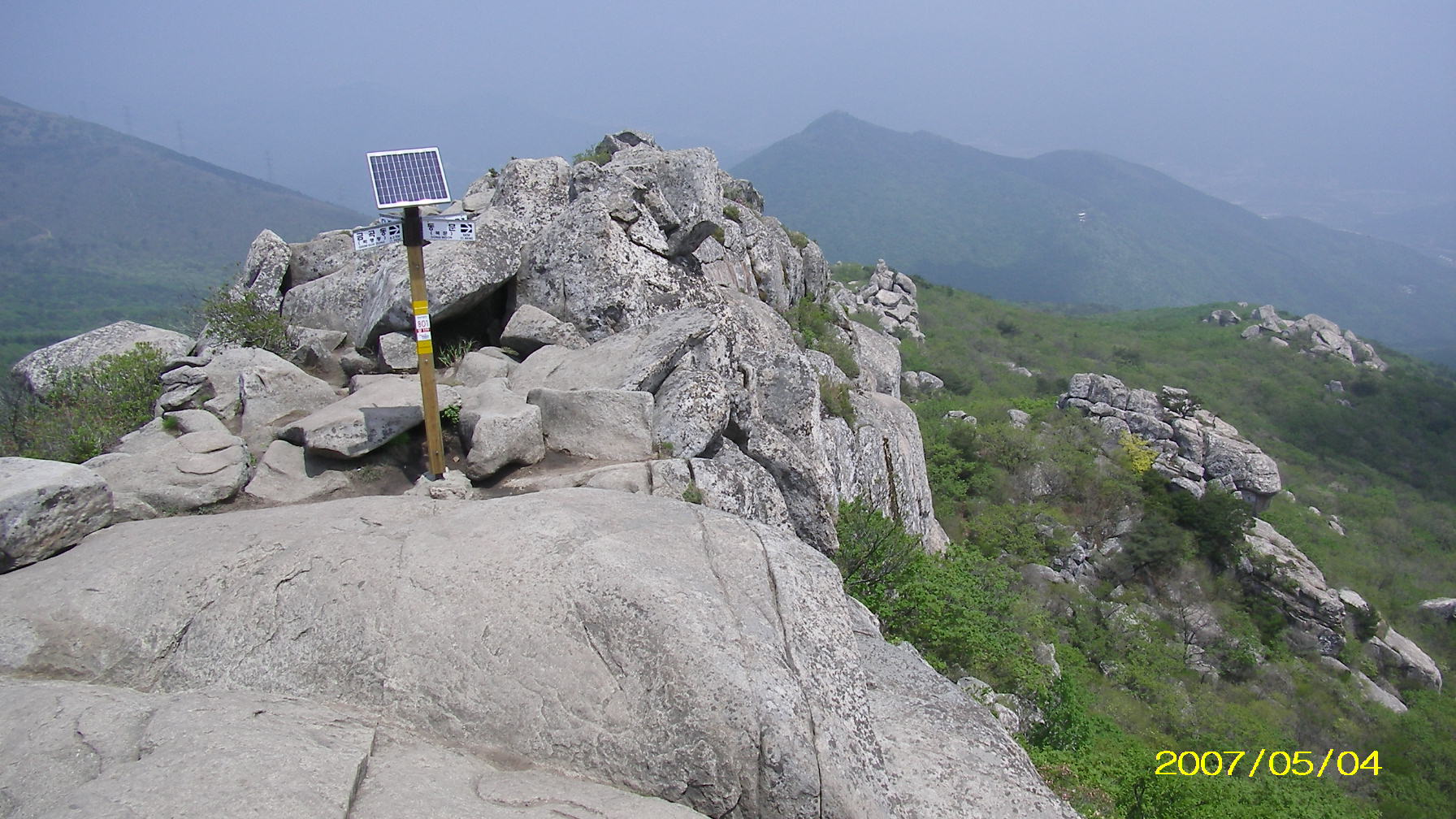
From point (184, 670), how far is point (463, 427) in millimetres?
5641

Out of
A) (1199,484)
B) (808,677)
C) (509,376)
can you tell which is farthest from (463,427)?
(1199,484)

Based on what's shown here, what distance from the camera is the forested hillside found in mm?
15508

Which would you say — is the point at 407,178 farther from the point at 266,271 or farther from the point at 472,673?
the point at 266,271

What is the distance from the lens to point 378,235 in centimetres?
1033

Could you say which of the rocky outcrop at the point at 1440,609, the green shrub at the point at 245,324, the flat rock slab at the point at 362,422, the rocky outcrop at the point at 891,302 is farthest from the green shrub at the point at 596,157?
the rocky outcrop at the point at 1440,609

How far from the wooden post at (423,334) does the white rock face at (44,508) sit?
3750mm

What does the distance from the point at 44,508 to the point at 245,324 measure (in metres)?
10.9

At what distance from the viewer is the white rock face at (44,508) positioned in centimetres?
780

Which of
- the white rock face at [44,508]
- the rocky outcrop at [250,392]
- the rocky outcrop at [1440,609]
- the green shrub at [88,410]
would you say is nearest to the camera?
the white rock face at [44,508]

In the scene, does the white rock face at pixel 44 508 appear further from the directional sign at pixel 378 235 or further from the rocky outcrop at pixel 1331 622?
the rocky outcrop at pixel 1331 622

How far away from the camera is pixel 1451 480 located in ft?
229

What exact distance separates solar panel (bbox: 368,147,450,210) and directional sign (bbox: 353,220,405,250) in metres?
0.26
